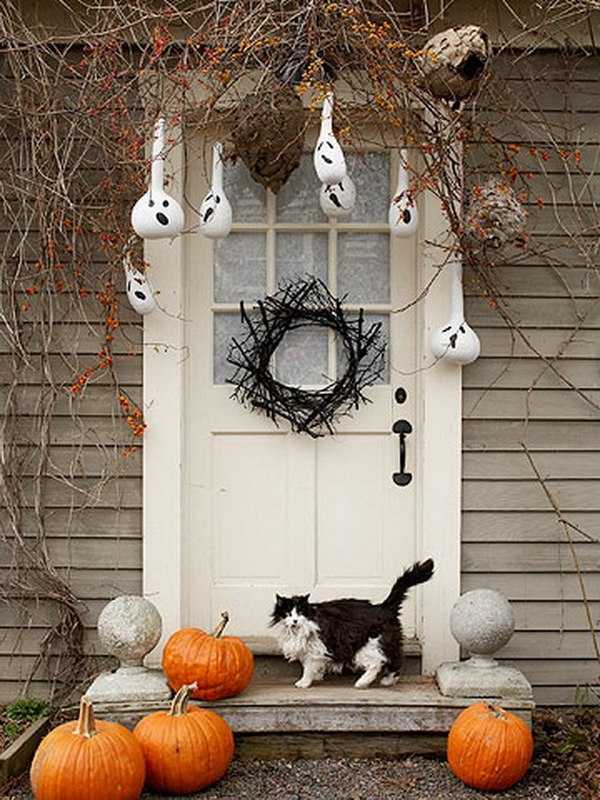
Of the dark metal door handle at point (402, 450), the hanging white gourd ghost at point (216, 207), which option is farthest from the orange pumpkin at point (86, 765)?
the hanging white gourd ghost at point (216, 207)

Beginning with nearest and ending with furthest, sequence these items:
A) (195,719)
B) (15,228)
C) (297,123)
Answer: (195,719) → (297,123) → (15,228)

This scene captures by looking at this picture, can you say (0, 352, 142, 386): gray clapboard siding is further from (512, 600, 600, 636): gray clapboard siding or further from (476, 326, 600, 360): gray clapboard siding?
(512, 600, 600, 636): gray clapboard siding

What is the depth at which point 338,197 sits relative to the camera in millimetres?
4262

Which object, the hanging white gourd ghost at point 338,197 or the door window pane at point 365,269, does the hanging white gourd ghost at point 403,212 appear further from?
the door window pane at point 365,269

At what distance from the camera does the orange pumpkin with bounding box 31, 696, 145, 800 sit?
3680mm

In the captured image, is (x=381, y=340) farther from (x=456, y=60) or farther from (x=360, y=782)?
(x=360, y=782)

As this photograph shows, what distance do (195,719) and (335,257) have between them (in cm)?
183

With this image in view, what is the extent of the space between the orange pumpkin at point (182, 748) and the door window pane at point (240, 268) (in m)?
1.55

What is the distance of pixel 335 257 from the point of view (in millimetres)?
4664

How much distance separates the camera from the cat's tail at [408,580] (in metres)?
4.29

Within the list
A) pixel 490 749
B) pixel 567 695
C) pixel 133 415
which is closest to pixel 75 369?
pixel 133 415

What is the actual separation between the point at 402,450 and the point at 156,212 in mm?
1344

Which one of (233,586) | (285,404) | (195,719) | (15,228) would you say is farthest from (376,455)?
(15,228)

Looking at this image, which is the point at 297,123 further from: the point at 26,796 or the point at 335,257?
the point at 26,796
